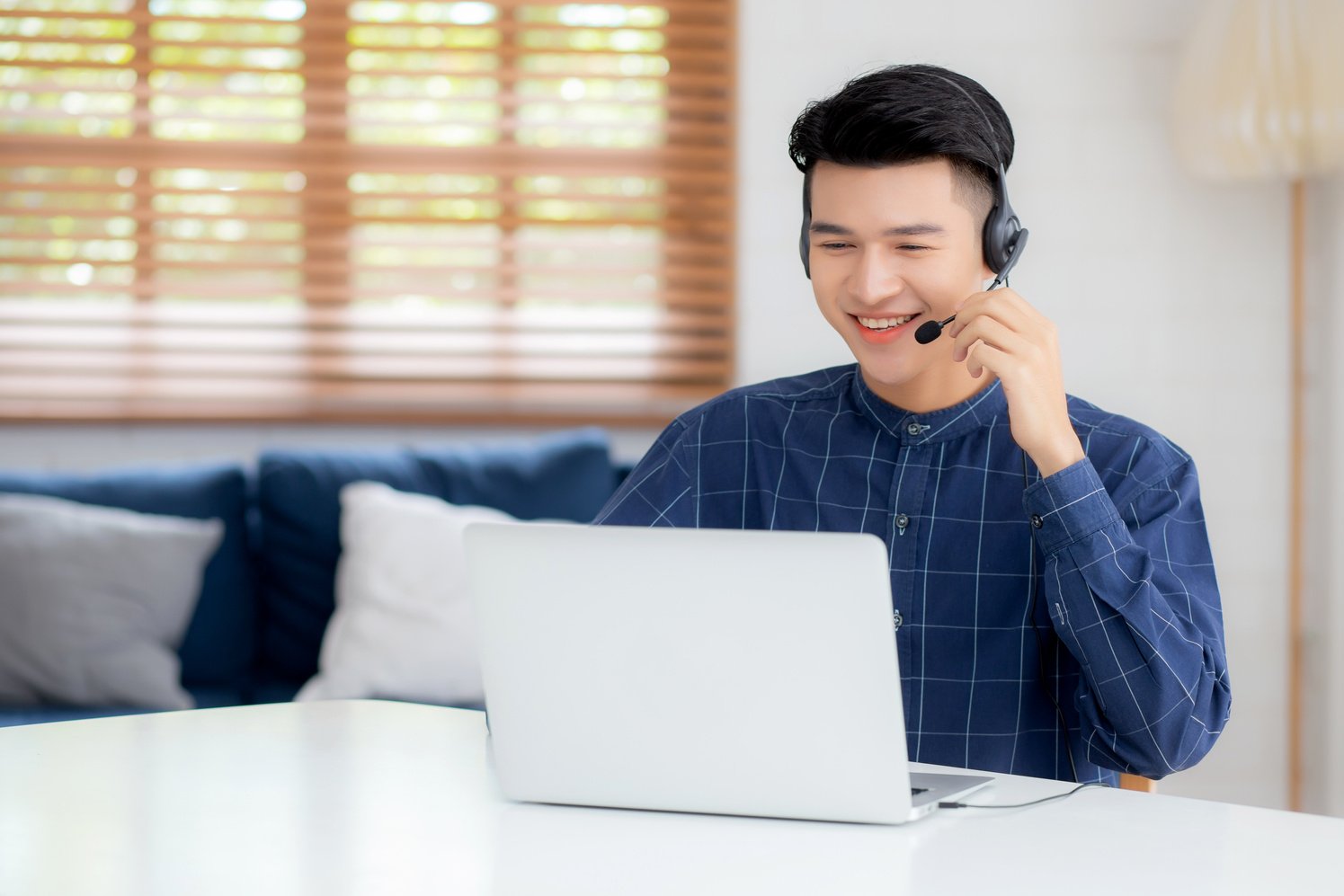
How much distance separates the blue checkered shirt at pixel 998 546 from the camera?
115cm

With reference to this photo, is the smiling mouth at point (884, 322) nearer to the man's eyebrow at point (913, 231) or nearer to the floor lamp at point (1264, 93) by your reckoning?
the man's eyebrow at point (913, 231)

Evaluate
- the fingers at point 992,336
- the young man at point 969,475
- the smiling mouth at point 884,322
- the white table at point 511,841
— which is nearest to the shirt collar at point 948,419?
the young man at point 969,475

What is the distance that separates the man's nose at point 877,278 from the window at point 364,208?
1.64 metres

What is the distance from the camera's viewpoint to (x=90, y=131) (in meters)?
2.87

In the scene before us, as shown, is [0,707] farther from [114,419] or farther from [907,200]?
[907,200]

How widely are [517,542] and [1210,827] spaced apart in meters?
0.49

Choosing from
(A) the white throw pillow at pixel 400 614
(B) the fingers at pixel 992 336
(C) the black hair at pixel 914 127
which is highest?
(C) the black hair at pixel 914 127

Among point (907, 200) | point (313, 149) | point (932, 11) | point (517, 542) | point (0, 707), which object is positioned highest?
point (932, 11)

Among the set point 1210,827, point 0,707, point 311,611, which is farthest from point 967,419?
point 0,707

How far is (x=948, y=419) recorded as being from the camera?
1.40m

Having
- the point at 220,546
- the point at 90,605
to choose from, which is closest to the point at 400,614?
the point at 220,546

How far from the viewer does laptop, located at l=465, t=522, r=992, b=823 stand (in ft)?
2.84

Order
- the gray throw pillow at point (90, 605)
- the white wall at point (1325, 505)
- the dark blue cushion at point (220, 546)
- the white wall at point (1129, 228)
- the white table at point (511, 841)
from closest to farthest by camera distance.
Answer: the white table at point (511, 841), the gray throw pillow at point (90, 605), the dark blue cushion at point (220, 546), the white wall at point (1325, 505), the white wall at point (1129, 228)

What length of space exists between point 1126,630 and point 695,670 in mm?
437
